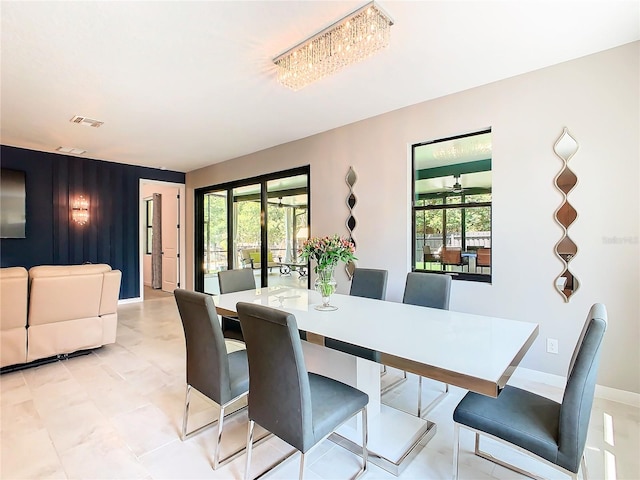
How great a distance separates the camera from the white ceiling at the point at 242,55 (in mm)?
2102

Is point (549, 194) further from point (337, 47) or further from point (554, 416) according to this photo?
point (337, 47)

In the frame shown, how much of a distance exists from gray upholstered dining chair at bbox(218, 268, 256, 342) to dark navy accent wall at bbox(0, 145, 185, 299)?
425cm

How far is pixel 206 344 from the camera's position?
1.85 m

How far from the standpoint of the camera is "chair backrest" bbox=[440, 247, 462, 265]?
11.6 feet

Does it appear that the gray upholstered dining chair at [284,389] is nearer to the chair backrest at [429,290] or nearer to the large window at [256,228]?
the chair backrest at [429,290]

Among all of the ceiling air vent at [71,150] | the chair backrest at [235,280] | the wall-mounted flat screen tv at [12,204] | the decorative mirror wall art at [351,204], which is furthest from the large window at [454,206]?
the wall-mounted flat screen tv at [12,204]

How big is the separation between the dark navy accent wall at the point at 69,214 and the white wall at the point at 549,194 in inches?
204

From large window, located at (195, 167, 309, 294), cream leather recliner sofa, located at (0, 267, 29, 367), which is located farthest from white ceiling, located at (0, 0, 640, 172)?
cream leather recliner sofa, located at (0, 267, 29, 367)

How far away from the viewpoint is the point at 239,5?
2037mm

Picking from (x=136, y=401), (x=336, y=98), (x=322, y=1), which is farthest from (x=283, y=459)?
(x=336, y=98)

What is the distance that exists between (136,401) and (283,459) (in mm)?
1410

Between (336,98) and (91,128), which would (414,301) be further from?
(91,128)

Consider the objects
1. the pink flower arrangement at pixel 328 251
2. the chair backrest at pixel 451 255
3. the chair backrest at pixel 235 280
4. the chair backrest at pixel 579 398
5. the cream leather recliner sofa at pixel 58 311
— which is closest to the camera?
the chair backrest at pixel 579 398

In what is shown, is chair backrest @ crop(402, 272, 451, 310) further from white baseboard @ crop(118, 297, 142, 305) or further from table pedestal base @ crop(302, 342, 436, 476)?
white baseboard @ crop(118, 297, 142, 305)
